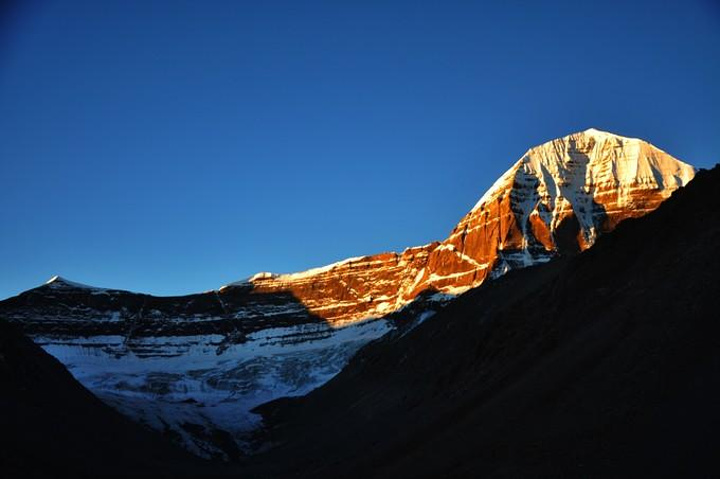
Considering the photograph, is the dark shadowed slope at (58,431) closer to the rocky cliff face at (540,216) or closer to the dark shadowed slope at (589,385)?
the dark shadowed slope at (589,385)

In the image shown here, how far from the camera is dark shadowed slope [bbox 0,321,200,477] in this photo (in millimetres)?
34256

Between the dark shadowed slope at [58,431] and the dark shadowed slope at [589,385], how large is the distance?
9761 mm

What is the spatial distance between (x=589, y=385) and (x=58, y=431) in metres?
32.7

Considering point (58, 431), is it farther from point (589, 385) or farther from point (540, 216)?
point (540, 216)

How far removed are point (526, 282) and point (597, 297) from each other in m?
32.6

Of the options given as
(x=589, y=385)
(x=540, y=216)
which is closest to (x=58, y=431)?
(x=589, y=385)

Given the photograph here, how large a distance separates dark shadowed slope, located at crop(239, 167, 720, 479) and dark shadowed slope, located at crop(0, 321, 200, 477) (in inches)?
384

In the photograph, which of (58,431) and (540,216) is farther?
(540,216)

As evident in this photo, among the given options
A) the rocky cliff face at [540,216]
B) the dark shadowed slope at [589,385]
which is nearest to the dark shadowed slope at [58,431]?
the dark shadowed slope at [589,385]

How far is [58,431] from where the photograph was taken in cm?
4184

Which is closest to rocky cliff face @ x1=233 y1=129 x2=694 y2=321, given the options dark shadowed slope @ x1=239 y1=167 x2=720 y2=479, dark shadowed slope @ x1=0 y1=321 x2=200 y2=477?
dark shadowed slope @ x1=239 y1=167 x2=720 y2=479

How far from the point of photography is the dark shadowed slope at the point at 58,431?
112 feet

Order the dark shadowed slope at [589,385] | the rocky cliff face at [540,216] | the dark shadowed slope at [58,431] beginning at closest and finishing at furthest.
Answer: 1. the dark shadowed slope at [589,385]
2. the dark shadowed slope at [58,431]
3. the rocky cliff face at [540,216]

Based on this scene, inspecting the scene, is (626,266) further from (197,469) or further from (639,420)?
(197,469)
